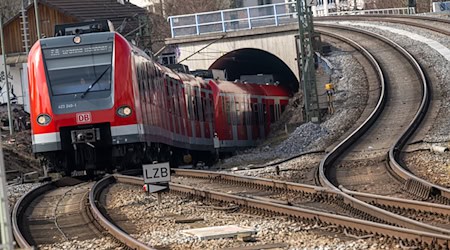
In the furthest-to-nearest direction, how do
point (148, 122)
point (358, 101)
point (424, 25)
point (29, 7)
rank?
point (29, 7) → point (424, 25) → point (358, 101) → point (148, 122)

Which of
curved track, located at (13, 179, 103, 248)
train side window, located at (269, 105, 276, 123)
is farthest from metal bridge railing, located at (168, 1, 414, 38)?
curved track, located at (13, 179, 103, 248)

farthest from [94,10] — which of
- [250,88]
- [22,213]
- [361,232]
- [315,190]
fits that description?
[361,232]

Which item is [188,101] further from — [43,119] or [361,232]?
[361,232]

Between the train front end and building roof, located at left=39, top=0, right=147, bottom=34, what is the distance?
3689cm

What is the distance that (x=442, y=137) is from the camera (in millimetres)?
24250

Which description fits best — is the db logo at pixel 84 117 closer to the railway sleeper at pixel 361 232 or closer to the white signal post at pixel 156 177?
the white signal post at pixel 156 177

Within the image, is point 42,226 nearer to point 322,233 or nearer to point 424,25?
point 322,233

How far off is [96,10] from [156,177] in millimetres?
48688

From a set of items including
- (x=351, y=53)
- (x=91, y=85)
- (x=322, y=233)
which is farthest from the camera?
(x=351, y=53)

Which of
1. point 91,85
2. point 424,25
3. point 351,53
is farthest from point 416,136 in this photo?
point 424,25

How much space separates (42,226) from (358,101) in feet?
69.3

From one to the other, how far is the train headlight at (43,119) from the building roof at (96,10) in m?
37.3

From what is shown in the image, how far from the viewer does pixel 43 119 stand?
22125 millimetres

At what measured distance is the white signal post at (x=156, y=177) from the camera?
55.0 ft
